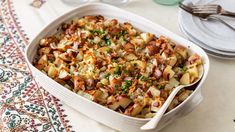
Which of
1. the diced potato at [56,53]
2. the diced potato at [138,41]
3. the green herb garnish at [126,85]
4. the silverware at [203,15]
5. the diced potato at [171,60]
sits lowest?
the diced potato at [56,53]

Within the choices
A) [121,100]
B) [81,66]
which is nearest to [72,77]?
[81,66]

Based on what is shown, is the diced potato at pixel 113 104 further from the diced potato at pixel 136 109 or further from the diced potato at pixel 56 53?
the diced potato at pixel 56 53

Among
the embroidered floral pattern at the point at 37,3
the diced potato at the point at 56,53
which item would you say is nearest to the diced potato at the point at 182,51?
the diced potato at the point at 56,53

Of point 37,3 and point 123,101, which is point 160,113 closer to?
point 123,101

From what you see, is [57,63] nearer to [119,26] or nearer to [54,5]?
[119,26]

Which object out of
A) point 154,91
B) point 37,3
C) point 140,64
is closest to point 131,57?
point 140,64

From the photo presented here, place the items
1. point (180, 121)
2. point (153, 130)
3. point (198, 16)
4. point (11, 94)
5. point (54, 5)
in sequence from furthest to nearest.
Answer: point (54, 5) < point (198, 16) < point (11, 94) < point (180, 121) < point (153, 130)

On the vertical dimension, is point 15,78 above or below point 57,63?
below
